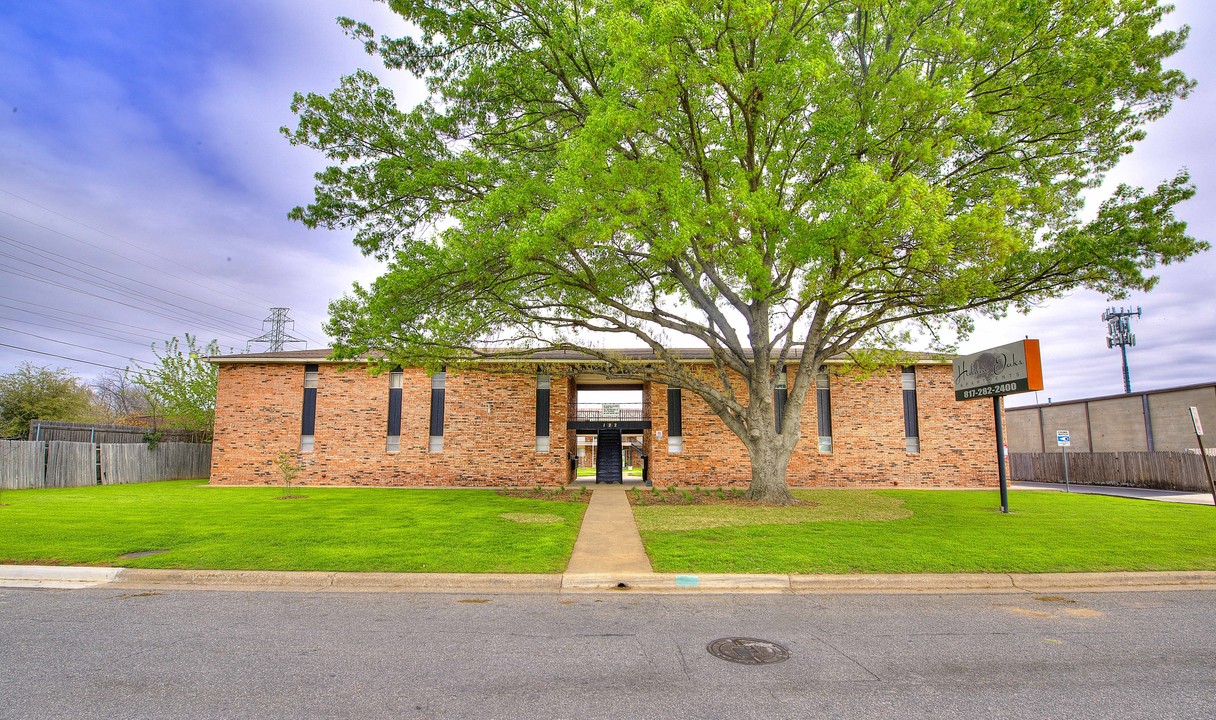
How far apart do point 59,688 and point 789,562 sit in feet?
25.2

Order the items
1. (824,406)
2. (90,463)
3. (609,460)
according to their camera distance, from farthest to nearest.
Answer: (609,460) → (824,406) → (90,463)

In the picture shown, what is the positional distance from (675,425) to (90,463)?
70.1 ft

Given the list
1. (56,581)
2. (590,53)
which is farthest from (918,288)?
(56,581)

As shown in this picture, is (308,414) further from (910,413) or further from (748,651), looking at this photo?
(910,413)

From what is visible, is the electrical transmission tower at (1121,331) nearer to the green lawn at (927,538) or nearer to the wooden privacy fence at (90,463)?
the green lawn at (927,538)

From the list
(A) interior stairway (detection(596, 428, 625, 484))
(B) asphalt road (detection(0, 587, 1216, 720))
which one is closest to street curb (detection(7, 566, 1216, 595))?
(B) asphalt road (detection(0, 587, 1216, 720))

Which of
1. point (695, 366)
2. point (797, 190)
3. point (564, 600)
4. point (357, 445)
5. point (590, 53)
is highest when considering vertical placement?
point (590, 53)

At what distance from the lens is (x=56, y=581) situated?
759 centimetres

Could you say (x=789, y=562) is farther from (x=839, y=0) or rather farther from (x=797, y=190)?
(x=839, y=0)

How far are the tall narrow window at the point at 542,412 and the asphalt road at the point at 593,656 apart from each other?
1513 centimetres

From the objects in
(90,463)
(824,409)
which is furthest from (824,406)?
(90,463)

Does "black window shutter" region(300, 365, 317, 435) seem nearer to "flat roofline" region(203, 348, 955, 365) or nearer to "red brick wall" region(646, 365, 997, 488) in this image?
"flat roofline" region(203, 348, 955, 365)

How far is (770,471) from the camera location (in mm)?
14898

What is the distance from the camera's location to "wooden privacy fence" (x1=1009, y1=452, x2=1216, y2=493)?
863 inches
